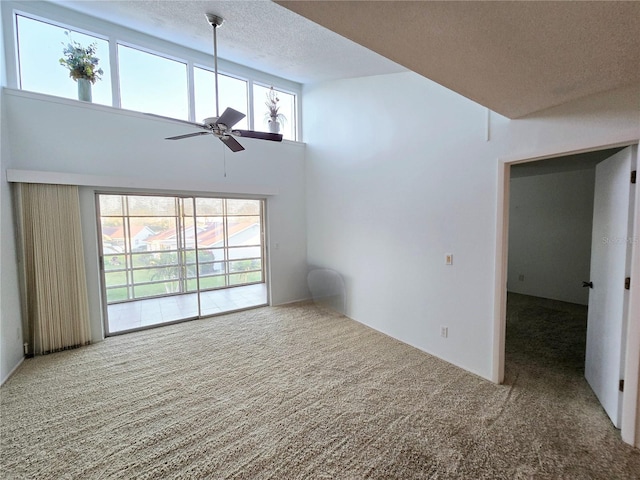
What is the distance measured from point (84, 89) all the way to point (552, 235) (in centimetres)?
828

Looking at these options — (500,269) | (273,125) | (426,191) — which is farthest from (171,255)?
(500,269)

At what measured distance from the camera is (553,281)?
220 inches

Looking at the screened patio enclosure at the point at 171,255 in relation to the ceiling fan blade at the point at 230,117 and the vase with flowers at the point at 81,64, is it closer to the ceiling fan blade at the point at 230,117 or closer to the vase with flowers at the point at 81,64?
the vase with flowers at the point at 81,64

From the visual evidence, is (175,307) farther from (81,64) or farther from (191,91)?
(81,64)

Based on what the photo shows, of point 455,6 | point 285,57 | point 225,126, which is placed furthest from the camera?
point 285,57

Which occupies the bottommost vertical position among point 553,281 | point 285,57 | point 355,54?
point 553,281

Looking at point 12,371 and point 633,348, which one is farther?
Answer: point 12,371

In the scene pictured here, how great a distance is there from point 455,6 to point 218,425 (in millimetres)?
2998

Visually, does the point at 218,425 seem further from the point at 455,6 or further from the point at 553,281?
the point at 553,281

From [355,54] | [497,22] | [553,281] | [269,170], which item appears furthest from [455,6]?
[553,281]

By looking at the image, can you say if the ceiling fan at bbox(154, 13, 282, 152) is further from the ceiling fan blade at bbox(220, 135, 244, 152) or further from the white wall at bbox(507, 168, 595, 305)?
the white wall at bbox(507, 168, 595, 305)

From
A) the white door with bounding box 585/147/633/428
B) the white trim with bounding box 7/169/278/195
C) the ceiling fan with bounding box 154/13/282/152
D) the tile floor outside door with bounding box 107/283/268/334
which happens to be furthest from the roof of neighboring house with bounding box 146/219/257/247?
the white door with bounding box 585/147/633/428

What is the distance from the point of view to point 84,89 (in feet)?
11.9

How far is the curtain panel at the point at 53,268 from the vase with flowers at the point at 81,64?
132 cm
